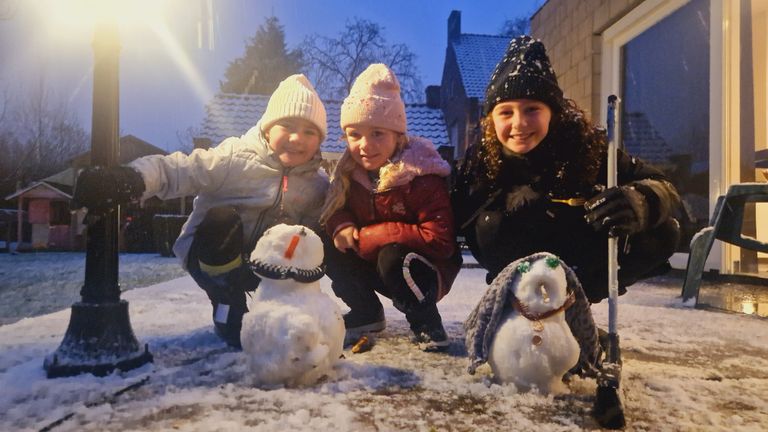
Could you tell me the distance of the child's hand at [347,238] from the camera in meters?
2.33

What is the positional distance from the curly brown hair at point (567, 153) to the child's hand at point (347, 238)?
666 millimetres

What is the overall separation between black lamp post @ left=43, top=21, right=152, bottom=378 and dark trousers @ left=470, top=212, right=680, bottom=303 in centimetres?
144

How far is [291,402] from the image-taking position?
4.93 ft

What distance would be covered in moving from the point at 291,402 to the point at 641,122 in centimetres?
541

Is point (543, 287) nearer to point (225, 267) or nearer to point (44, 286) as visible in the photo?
point (225, 267)

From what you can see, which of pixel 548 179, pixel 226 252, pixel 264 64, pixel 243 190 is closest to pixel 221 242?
pixel 226 252

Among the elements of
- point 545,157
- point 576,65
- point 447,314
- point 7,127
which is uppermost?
point 7,127

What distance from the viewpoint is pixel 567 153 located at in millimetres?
2080

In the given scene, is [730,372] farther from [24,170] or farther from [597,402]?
[24,170]

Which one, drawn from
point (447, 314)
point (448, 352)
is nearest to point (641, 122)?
point (447, 314)

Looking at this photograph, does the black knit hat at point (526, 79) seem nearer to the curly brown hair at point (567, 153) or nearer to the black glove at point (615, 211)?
the curly brown hair at point (567, 153)

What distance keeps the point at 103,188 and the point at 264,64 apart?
107 feet

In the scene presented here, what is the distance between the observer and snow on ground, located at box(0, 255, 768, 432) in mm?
1373

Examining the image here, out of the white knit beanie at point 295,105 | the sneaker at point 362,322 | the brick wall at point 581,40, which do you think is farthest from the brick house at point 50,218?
the sneaker at point 362,322
